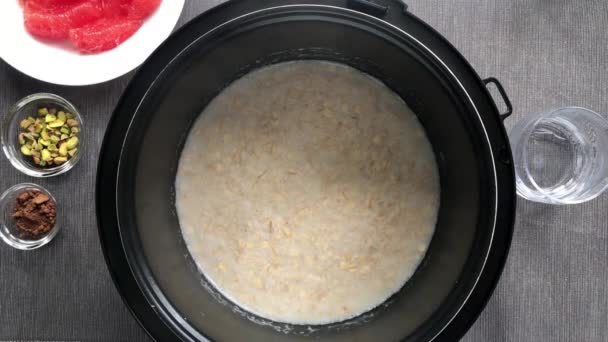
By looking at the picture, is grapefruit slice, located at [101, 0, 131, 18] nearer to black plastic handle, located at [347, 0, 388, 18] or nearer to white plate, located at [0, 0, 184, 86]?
white plate, located at [0, 0, 184, 86]

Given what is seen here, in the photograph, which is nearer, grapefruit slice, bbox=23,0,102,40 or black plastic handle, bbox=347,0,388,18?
black plastic handle, bbox=347,0,388,18

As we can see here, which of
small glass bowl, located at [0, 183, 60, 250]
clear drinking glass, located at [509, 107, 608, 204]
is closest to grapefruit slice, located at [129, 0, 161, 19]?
small glass bowl, located at [0, 183, 60, 250]

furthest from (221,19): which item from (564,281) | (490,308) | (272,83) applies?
(564,281)

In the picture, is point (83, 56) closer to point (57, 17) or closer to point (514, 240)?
point (57, 17)

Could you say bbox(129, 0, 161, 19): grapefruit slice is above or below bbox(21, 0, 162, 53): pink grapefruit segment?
above

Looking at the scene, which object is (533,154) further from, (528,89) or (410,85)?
(410,85)

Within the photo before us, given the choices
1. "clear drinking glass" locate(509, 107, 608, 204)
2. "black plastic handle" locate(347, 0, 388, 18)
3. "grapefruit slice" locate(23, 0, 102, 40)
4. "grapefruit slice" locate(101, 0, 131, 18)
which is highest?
"black plastic handle" locate(347, 0, 388, 18)

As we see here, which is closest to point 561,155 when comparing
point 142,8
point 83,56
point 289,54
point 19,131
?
point 289,54
